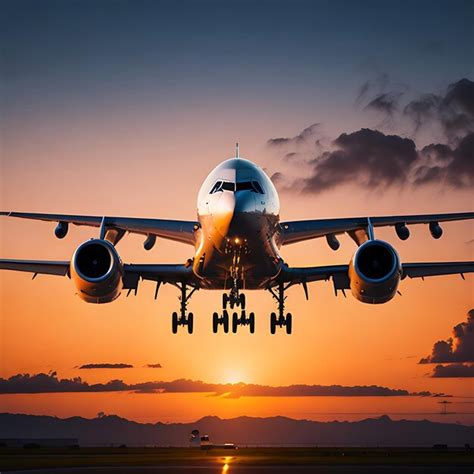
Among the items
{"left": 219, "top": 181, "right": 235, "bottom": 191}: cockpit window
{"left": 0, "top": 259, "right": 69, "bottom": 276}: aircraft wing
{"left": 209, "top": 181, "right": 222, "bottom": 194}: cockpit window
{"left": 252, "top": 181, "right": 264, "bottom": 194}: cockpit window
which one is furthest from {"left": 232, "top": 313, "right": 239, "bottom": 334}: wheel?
{"left": 219, "top": 181, "right": 235, "bottom": 191}: cockpit window

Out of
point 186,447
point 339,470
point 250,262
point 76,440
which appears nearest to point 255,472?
point 339,470

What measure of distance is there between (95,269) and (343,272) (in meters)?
12.2

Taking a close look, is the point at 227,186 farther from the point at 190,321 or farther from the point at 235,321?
the point at 190,321

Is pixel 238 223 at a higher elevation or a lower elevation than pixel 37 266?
lower

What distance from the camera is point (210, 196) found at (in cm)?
4053

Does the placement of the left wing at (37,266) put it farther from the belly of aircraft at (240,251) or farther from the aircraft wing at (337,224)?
the aircraft wing at (337,224)

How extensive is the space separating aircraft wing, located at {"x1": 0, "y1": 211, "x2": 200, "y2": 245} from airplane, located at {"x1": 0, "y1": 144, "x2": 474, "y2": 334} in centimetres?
5

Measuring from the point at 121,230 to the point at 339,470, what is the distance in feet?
51.3

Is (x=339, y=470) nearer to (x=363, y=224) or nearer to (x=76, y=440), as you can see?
(x=363, y=224)

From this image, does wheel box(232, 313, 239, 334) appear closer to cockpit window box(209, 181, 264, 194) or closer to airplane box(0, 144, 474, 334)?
airplane box(0, 144, 474, 334)

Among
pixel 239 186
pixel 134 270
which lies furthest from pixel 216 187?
pixel 134 270

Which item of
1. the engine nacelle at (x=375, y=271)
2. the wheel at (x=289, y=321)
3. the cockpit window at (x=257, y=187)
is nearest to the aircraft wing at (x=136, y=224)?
the cockpit window at (x=257, y=187)

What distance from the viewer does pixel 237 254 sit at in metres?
41.2

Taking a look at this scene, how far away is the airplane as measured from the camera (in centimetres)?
3997
